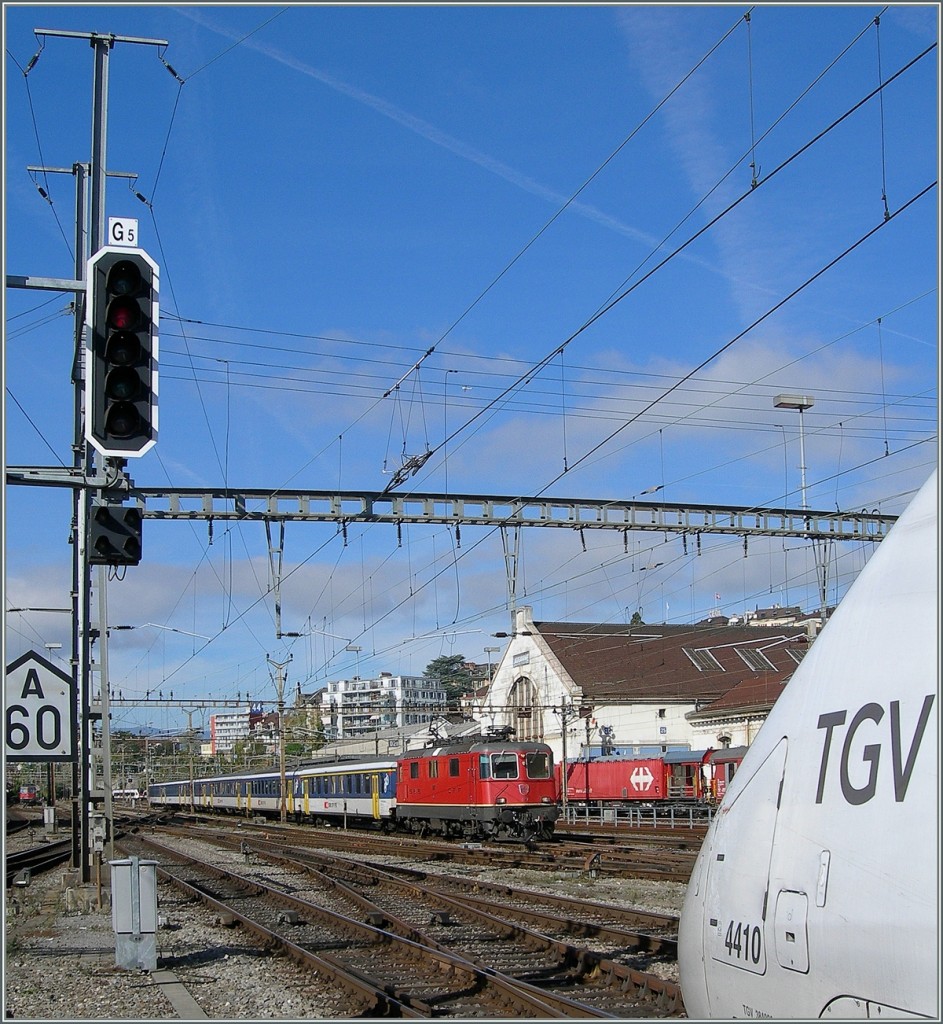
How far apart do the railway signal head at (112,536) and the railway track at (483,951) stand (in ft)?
15.0

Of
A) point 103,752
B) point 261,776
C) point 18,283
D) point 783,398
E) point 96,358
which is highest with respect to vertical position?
point 783,398

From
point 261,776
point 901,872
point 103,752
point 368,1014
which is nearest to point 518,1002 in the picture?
point 368,1014

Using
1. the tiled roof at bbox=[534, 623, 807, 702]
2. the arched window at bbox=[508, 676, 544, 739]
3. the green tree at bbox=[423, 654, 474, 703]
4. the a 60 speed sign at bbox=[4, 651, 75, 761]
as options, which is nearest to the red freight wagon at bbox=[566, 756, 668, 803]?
the tiled roof at bbox=[534, 623, 807, 702]

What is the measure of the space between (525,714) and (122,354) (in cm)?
5822

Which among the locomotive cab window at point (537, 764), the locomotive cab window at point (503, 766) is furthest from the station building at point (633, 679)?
the locomotive cab window at point (503, 766)

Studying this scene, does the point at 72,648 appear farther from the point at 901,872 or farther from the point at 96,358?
the point at 901,872

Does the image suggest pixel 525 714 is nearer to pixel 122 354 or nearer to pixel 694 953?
pixel 122 354

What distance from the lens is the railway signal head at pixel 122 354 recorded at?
8.10 metres

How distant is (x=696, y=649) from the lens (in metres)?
64.6

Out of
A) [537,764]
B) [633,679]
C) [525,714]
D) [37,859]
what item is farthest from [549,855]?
[525,714]

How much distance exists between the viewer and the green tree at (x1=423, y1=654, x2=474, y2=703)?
16025 centimetres

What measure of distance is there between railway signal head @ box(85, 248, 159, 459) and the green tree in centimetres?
14767

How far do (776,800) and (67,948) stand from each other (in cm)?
1157

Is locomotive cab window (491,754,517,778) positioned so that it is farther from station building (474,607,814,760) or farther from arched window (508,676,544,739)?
arched window (508,676,544,739)
